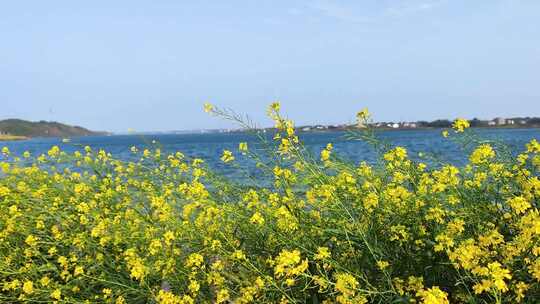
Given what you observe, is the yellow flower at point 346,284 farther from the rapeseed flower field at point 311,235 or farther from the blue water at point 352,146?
the blue water at point 352,146

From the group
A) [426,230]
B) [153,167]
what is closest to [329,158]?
[426,230]

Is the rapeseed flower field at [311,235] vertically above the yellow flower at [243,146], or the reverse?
the yellow flower at [243,146]

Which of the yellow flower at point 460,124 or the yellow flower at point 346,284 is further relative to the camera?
the yellow flower at point 460,124

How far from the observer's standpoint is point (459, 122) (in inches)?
145

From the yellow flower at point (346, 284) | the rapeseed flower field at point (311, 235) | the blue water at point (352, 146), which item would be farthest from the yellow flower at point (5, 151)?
the yellow flower at point (346, 284)

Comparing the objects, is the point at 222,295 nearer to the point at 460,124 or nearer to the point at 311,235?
the point at 311,235

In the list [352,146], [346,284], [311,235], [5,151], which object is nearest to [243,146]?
[311,235]

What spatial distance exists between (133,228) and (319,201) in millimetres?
1670

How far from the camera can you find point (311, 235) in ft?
12.5

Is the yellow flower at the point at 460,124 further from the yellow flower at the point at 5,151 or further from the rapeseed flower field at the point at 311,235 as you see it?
the yellow flower at the point at 5,151

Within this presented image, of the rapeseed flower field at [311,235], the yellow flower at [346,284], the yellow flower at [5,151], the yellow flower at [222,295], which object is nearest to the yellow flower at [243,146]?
the rapeseed flower field at [311,235]

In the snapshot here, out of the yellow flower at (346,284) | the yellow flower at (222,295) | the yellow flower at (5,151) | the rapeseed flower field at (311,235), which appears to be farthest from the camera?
the yellow flower at (5,151)

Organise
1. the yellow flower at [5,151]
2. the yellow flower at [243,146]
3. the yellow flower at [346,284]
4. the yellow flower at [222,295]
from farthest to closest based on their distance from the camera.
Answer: the yellow flower at [5,151], the yellow flower at [243,146], the yellow flower at [222,295], the yellow flower at [346,284]

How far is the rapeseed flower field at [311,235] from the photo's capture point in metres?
2.99
